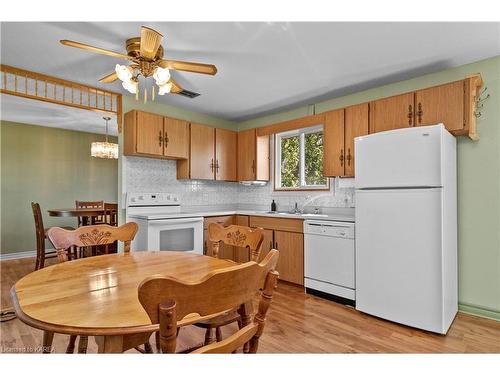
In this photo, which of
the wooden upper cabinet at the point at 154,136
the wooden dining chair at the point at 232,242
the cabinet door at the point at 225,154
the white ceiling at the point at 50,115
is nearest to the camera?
the wooden dining chair at the point at 232,242

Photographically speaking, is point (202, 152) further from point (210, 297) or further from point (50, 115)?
point (210, 297)

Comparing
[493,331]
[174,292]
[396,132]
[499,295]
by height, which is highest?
[396,132]

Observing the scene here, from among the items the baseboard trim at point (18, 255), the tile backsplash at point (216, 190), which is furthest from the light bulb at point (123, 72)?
the baseboard trim at point (18, 255)

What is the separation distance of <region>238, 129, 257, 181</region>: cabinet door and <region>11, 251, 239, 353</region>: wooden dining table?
9.00 ft

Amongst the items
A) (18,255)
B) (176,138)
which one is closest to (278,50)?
(176,138)

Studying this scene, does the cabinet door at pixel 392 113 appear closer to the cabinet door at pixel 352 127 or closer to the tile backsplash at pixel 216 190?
the cabinet door at pixel 352 127

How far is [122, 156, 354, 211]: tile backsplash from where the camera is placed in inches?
141

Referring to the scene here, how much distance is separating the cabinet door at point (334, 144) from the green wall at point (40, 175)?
15.9 ft

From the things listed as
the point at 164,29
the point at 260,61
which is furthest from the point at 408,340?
the point at 164,29

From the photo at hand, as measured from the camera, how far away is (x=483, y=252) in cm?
254

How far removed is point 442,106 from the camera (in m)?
2.53

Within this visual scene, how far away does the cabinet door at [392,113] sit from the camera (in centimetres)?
272
